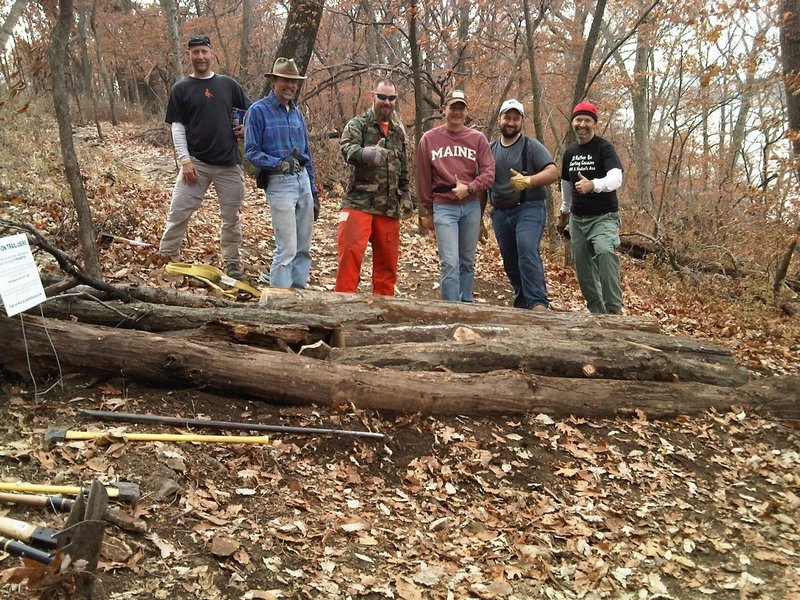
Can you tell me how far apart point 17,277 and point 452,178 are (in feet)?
12.8

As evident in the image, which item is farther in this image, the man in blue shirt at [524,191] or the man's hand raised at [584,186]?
the man in blue shirt at [524,191]

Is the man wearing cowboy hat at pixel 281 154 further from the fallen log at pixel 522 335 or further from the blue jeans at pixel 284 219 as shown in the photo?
the fallen log at pixel 522 335

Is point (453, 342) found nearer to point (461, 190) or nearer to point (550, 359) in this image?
point (550, 359)

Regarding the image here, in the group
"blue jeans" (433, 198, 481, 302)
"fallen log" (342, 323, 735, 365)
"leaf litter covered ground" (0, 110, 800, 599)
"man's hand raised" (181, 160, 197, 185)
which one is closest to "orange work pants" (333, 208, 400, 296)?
"blue jeans" (433, 198, 481, 302)

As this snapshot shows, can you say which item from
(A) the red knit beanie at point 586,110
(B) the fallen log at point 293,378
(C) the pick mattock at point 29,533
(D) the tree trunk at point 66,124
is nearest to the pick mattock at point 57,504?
(C) the pick mattock at point 29,533

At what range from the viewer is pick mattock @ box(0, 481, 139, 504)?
2947mm

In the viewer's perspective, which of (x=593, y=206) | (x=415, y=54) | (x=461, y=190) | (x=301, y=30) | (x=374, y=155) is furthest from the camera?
(x=301, y=30)

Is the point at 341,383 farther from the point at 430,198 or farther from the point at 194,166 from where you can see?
the point at 194,166

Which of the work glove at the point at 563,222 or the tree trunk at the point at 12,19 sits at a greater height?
the tree trunk at the point at 12,19

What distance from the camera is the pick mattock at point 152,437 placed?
3449 mm

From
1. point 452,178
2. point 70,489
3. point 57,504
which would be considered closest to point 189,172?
point 452,178

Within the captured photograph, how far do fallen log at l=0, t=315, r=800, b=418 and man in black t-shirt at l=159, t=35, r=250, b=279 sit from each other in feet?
7.68

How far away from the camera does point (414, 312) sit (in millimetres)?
5605

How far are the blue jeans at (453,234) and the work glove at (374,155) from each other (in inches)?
29.0
